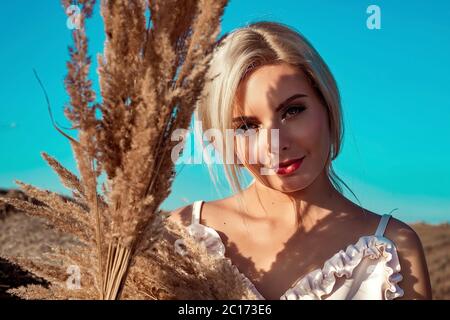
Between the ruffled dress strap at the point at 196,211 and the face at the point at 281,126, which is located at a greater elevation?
the face at the point at 281,126

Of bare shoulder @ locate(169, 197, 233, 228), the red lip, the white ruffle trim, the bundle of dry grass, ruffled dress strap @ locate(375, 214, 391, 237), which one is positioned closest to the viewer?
the bundle of dry grass

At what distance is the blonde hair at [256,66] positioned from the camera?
2453mm

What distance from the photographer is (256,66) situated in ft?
8.16

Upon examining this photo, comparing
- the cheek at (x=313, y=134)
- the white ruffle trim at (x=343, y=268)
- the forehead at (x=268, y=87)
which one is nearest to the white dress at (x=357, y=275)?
the white ruffle trim at (x=343, y=268)

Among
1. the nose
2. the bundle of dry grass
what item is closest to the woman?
the nose

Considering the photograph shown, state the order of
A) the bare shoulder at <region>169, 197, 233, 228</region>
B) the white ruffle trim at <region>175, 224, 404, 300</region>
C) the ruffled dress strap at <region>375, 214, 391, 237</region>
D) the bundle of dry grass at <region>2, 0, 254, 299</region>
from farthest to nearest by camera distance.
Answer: the bare shoulder at <region>169, 197, 233, 228</region> → the ruffled dress strap at <region>375, 214, 391, 237</region> → the white ruffle trim at <region>175, 224, 404, 300</region> → the bundle of dry grass at <region>2, 0, 254, 299</region>

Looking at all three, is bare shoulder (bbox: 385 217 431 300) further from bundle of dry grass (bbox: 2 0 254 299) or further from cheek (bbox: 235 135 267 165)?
bundle of dry grass (bbox: 2 0 254 299)

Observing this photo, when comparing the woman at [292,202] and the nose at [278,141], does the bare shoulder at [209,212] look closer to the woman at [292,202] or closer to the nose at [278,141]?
the woman at [292,202]

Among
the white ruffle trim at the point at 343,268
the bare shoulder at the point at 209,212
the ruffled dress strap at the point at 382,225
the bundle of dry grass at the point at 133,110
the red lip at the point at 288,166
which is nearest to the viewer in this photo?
the bundle of dry grass at the point at 133,110

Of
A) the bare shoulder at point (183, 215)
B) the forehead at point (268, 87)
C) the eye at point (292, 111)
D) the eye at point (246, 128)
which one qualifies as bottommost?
the bare shoulder at point (183, 215)

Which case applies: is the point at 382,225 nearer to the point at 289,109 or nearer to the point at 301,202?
the point at 301,202

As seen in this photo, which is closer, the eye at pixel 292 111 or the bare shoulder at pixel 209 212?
the eye at pixel 292 111

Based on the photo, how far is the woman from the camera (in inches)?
91.5
